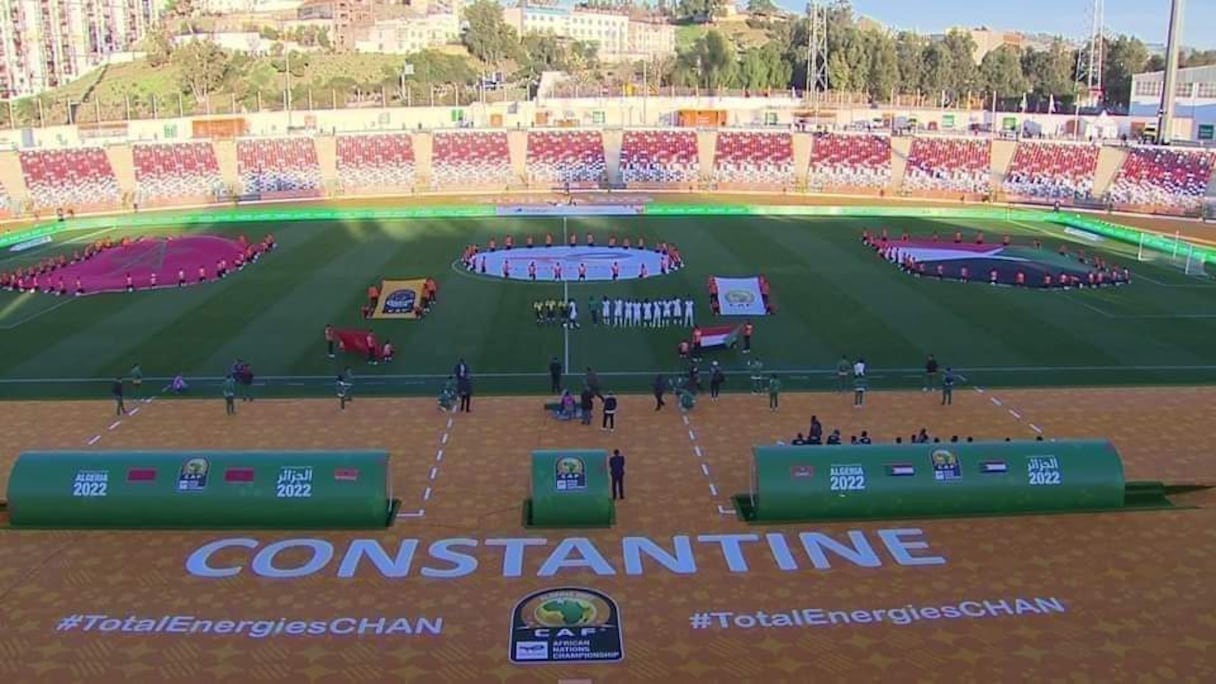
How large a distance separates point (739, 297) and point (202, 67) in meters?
113

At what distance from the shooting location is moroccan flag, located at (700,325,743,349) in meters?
34.7

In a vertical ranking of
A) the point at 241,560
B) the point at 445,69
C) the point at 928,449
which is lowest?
the point at 241,560

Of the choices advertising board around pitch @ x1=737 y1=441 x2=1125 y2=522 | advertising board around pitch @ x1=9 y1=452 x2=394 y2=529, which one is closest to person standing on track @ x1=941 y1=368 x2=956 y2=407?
advertising board around pitch @ x1=737 y1=441 x2=1125 y2=522

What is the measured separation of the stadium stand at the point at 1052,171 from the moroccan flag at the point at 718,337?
181 feet

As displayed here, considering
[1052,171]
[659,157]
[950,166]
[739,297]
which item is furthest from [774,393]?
[950,166]

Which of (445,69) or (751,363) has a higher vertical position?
(445,69)

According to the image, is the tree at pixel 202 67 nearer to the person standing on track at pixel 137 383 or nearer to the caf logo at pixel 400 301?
the caf logo at pixel 400 301

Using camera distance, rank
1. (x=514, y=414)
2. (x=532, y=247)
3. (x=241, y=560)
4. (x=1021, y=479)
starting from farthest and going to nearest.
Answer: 1. (x=532, y=247)
2. (x=514, y=414)
3. (x=1021, y=479)
4. (x=241, y=560)

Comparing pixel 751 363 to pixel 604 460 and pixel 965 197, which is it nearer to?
pixel 604 460

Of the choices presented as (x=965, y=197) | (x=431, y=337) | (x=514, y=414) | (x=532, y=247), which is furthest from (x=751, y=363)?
(x=965, y=197)

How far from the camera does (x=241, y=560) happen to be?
1933 centimetres

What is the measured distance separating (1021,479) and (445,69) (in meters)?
156

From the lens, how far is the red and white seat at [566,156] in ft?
294

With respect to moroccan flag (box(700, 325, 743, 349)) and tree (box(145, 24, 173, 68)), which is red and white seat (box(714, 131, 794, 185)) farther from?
tree (box(145, 24, 173, 68))
